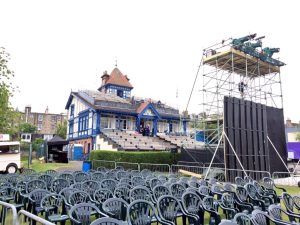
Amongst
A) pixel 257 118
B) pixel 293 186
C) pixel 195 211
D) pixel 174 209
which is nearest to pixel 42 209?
Answer: pixel 174 209

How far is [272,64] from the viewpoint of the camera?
2288 centimetres

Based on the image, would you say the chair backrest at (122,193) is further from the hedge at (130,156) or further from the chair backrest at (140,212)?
the hedge at (130,156)

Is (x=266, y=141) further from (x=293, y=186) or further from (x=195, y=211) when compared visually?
(x=195, y=211)

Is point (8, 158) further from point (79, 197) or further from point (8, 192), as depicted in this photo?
point (79, 197)

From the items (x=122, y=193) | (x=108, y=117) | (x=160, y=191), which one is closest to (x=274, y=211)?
(x=160, y=191)

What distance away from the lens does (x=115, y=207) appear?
605 centimetres

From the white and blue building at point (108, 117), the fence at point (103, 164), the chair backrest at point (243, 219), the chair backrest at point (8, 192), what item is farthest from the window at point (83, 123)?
the chair backrest at point (243, 219)

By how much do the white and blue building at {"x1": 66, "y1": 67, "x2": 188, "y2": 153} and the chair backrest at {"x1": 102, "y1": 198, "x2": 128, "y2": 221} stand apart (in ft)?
78.0

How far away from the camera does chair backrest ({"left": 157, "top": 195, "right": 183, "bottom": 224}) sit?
20.0 ft

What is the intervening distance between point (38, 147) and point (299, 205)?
112ft

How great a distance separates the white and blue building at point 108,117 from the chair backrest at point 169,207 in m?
23.5

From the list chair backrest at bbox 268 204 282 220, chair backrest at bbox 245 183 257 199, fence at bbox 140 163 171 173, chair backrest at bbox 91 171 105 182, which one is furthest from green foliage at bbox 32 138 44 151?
chair backrest at bbox 268 204 282 220

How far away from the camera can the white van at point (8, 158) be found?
2078 cm

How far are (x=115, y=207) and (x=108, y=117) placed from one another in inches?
1116
